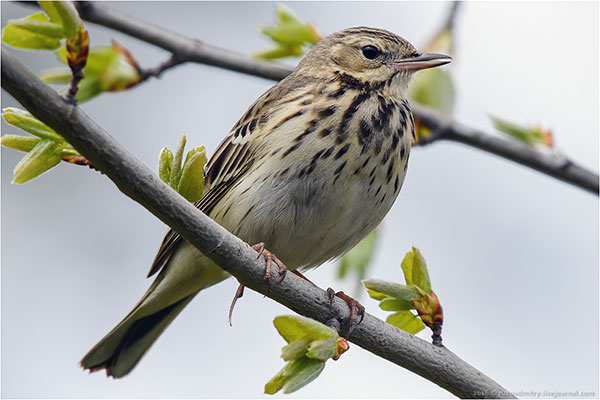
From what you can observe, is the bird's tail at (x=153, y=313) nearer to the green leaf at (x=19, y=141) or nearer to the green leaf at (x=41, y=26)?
the green leaf at (x=19, y=141)

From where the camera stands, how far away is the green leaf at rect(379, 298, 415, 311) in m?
3.75

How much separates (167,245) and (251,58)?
1345mm

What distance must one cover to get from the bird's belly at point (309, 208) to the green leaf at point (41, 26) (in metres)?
2.10

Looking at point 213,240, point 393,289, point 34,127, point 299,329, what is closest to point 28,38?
point 34,127

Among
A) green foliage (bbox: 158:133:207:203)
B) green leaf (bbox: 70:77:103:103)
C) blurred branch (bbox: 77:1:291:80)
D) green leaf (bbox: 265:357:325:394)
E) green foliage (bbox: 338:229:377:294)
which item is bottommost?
green leaf (bbox: 265:357:325:394)

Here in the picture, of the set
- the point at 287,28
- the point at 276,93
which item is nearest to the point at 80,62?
the point at 287,28

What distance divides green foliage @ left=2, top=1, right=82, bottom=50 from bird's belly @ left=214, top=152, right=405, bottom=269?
2.06 metres

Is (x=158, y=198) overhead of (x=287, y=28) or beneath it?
beneath

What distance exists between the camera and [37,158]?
115 inches

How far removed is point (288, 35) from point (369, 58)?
2.63 feet

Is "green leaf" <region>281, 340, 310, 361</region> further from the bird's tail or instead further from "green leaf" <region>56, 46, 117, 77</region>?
"green leaf" <region>56, 46, 117, 77</region>

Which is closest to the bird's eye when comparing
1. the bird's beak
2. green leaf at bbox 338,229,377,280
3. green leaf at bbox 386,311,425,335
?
the bird's beak

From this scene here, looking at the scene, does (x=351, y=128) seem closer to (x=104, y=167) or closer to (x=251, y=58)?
(x=251, y=58)

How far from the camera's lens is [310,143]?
469 cm
